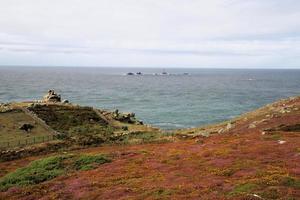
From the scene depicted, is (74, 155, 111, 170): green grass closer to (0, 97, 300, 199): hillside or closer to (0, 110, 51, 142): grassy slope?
(0, 97, 300, 199): hillside

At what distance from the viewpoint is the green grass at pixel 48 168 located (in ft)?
130

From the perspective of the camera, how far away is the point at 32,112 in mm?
82188

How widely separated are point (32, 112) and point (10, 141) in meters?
18.5

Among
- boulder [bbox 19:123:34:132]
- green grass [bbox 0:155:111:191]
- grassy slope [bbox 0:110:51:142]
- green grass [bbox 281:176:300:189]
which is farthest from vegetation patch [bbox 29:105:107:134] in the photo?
green grass [bbox 281:176:300:189]

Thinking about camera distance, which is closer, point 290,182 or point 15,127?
point 290,182

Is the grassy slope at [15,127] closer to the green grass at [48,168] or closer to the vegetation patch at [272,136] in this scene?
the green grass at [48,168]

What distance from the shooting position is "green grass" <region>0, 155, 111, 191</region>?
39.7m

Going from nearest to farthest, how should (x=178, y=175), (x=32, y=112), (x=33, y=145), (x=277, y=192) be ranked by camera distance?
(x=277, y=192) → (x=178, y=175) → (x=33, y=145) → (x=32, y=112)

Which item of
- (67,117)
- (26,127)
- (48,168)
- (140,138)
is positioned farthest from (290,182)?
(67,117)

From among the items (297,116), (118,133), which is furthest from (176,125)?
(297,116)

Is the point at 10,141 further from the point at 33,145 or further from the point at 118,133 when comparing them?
the point at 118,133

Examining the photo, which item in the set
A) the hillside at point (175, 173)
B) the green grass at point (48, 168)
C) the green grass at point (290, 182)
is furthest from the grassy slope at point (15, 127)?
the green grass at point (290, 182)

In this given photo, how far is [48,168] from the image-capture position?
44.4 m

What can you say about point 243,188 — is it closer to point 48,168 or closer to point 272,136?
point 48,168
